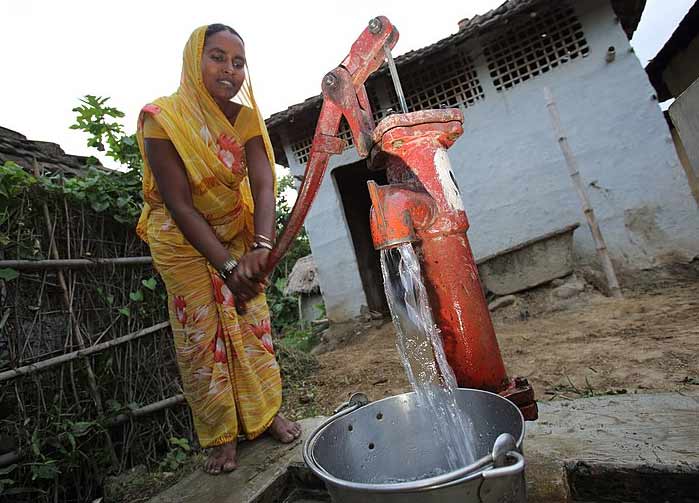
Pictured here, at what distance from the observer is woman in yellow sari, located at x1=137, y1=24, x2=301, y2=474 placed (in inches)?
58.3

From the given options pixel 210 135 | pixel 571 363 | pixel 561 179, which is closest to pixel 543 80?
pixel 561 179

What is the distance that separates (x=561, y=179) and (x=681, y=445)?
14.4 ft

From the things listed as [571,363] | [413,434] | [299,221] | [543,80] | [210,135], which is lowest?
[571,363]

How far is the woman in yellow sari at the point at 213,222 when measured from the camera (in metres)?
1.48

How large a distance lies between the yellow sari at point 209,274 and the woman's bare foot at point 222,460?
3cm

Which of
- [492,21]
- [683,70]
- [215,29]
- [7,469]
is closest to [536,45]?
[492,21]

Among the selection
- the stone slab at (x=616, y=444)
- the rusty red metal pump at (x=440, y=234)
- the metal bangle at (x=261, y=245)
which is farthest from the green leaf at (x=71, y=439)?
the stone slab at (x=616, y=444)

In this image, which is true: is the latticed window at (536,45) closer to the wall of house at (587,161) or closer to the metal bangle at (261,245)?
the wall of house at (587,161)

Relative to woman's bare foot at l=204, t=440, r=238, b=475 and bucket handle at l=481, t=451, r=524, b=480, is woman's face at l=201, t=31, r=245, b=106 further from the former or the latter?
bucket handle at l=481, t=451, r=524, b=480

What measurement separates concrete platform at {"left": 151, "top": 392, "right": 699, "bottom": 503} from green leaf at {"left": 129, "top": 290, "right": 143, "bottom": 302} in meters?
1.22

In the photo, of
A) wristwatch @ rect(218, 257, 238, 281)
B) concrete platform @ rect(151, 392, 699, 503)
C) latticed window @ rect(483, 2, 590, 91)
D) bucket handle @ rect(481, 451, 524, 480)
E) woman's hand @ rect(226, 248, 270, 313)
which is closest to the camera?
bucket handle @ rect(481, 451, 524, 480)

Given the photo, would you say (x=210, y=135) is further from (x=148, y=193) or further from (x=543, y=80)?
(x=543, y=80)

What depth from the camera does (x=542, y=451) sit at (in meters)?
1.06

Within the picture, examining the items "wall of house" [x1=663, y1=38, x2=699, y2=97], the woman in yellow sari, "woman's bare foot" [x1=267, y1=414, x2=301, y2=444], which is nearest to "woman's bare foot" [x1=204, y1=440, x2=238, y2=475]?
the woman in yellow sari
